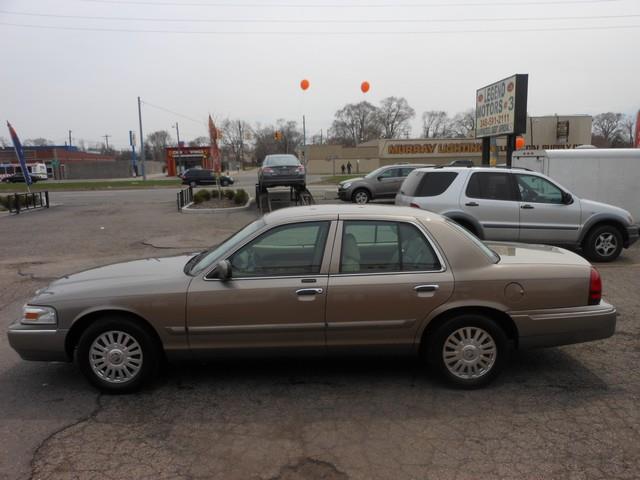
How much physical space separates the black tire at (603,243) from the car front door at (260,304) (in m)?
7.14

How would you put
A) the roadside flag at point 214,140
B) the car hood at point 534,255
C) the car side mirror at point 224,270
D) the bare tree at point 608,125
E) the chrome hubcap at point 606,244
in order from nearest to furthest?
the car side mirror at point 224,270 < the car hood at point 534,255 < the chrome hubcap at point 606,244 < the roadside flag at point 214,140 < the bare tree at point 608,125

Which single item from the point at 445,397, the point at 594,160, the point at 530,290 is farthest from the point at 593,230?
the point at 445,397

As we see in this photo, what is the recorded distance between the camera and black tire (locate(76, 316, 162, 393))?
4074mm

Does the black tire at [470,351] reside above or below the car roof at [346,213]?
below

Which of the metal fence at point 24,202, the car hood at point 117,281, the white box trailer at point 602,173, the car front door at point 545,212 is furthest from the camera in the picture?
the metal fence at point 24,202

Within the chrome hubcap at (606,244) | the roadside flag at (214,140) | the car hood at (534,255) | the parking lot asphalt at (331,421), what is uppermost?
the roadside flag at (214,140)

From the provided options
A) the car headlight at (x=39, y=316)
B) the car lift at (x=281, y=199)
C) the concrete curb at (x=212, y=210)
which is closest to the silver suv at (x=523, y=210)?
the car headlight at (x=39, y=316)

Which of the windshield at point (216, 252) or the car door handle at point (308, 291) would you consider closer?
the car door handle at point (308, 291)

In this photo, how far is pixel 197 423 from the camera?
3.73 meters

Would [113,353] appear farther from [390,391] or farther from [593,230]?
[593,230]

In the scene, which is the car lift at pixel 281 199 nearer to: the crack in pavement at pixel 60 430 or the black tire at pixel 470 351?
the black tire at pixel 470 351

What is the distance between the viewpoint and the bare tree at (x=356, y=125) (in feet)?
394

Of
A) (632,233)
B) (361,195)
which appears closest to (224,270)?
(632,233)

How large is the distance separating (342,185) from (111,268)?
55.4 feet
